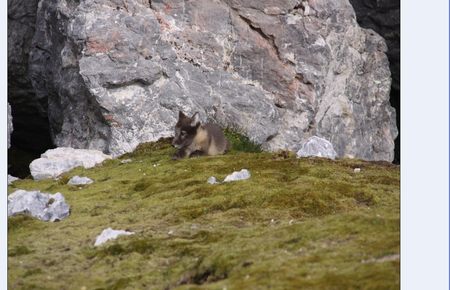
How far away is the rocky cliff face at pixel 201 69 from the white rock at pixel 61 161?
9.53 feet

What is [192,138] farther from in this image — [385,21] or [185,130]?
[385,21]

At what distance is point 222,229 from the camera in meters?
19.7

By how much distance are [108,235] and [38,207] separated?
157 inches

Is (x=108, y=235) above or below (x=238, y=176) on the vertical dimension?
below

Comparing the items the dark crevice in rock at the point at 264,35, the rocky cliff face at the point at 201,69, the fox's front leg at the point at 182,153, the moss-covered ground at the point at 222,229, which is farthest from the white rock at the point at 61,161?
the dark crevice in rock at the point at 264,35

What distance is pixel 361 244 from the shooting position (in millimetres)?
15758

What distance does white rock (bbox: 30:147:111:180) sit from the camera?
101 feet

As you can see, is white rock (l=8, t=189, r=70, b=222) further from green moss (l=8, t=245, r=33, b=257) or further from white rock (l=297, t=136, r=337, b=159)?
white rock (l=297, t=136, r=337, b=159)

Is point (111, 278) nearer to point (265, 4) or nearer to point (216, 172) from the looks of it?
point (216, 172)

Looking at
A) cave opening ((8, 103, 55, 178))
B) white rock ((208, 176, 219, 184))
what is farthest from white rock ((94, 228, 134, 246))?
cave opening ((8, 103, 55, 178))

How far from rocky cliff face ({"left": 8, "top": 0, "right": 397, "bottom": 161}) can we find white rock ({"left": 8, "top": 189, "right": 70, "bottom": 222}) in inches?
489

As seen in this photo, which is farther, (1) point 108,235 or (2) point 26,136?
(2) point 26,136

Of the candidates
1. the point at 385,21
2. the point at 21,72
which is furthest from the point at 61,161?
the point at 385,21

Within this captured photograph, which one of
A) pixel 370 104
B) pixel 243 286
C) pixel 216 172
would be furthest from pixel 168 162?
pixel 370 104
